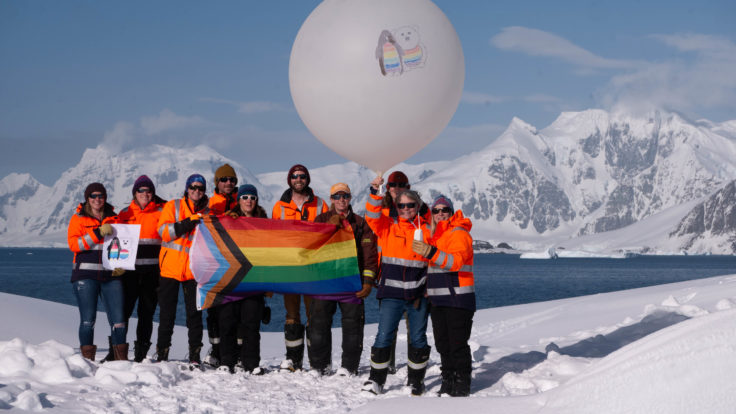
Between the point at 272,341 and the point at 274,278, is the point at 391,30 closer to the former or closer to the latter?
the point at 274,278

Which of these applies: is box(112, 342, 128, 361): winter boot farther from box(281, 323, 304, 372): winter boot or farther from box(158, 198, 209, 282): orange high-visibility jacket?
box(281, 323, 304, 372): winter boot

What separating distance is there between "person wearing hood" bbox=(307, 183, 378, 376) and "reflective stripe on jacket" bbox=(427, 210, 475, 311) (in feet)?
2.84

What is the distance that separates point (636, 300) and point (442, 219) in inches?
312

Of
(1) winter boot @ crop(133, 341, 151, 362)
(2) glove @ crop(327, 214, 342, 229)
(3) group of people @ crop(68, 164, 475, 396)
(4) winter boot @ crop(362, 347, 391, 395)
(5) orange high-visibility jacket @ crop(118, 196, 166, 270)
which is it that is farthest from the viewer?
(1) winter boot @ crop(133, 341, 151, 362)

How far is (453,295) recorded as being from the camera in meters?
6.36

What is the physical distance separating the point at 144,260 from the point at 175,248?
15.2 inches

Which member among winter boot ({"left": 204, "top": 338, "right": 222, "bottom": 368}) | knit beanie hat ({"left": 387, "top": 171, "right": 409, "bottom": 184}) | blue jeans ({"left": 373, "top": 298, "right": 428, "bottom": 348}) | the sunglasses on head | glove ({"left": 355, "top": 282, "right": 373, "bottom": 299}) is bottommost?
winter boot ({"left": 204, "top": 338, "right": 222, "bottom": 368})

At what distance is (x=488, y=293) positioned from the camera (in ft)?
207

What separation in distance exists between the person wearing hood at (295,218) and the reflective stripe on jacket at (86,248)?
5.52 feet

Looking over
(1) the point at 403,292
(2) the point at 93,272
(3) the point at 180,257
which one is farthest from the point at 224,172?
(1) the point at 403,292

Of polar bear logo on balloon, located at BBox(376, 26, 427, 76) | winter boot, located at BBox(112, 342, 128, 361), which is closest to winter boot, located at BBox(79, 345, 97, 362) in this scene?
winter boot, located at BBox(112, 342, 128, 361)

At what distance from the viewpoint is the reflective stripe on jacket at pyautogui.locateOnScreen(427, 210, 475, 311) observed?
623 cm

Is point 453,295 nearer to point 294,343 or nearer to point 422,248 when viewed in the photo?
point 422,248

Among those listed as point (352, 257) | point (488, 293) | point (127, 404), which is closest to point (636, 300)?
point (352, 257)
